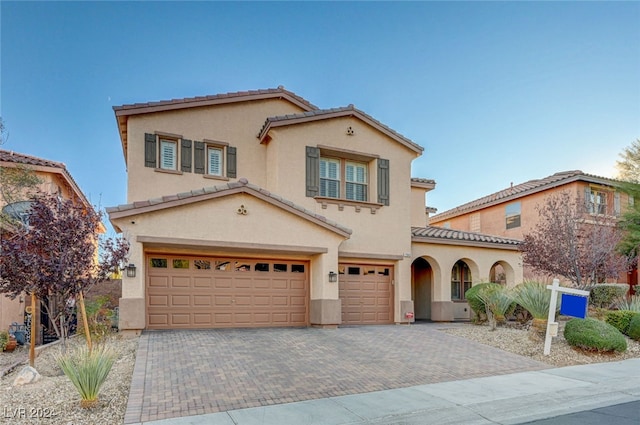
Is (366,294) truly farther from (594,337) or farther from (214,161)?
(214,161)

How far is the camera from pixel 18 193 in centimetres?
1330

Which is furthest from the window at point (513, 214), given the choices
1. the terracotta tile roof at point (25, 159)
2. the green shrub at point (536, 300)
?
the terracotta tile roof at point (25, 159)

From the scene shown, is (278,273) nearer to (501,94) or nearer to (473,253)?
(473,253)

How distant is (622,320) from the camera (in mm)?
13633

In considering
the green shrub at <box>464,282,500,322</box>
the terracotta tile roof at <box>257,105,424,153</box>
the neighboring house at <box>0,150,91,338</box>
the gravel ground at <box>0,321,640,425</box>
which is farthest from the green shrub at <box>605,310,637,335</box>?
the neighboring house at <box>0,150,91,338</box>

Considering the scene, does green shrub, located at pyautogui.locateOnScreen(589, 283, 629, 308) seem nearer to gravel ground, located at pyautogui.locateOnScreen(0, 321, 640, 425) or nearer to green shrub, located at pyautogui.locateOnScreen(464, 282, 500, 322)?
gravel ground, located at pyautogui.locateOnScreen(0, 321, 640, 425)

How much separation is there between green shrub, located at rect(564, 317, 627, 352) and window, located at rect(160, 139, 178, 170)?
14036mm

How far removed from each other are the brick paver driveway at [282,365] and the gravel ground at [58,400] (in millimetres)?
244

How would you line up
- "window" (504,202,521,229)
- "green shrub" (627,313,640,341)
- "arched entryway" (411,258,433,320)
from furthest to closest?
"window" (504,202,521,229)
"arched entryway" (411,258,433,320)
"green shrub" (627,313,640,341)

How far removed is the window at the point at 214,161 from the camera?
647 inches

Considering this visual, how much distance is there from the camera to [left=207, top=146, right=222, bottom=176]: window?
1642cm

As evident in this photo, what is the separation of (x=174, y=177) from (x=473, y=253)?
525 inches

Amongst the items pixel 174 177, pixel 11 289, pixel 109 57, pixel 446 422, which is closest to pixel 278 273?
pixel 174 177

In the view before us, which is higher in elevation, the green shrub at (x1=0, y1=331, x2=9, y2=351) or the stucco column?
the stucco column
